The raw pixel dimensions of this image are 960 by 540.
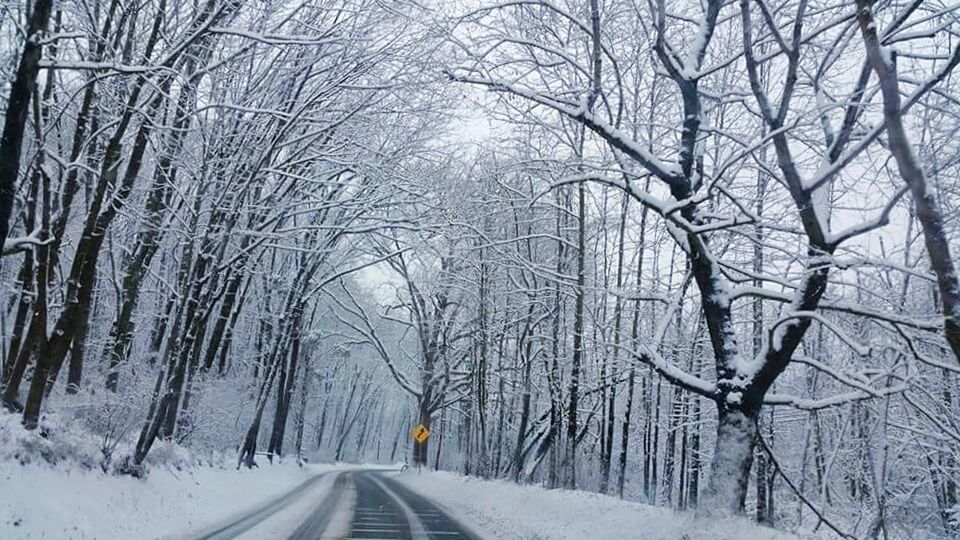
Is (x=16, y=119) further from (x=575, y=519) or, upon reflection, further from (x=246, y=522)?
(x=575, y=519)

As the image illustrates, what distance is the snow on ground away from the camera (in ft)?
30.8

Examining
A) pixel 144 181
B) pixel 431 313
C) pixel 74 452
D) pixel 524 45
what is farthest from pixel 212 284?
pixel 431 313

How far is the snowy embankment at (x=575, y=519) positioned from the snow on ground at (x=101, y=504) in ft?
20.1

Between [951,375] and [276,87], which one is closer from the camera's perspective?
[951,375]

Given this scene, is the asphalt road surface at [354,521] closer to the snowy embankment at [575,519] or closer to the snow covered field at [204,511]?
the snow covered field at [204,511]

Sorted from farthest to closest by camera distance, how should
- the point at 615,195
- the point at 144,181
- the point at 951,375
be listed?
the point at 615,195, the point at 144,181, the point at 951,375

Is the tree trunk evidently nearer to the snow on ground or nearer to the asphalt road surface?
the snow on ground

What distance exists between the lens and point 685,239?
1223cm

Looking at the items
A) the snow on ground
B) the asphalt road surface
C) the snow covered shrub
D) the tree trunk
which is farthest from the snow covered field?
the tree trunk

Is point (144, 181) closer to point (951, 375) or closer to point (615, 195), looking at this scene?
point (615, 195)

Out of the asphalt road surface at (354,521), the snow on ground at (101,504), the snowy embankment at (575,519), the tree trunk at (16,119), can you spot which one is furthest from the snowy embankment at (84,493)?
the snowy embankment at (575,519)

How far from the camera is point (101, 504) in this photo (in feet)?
39.0

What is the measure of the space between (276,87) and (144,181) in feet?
30.7

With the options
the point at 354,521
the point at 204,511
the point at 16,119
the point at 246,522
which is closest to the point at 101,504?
the point at 246,522
